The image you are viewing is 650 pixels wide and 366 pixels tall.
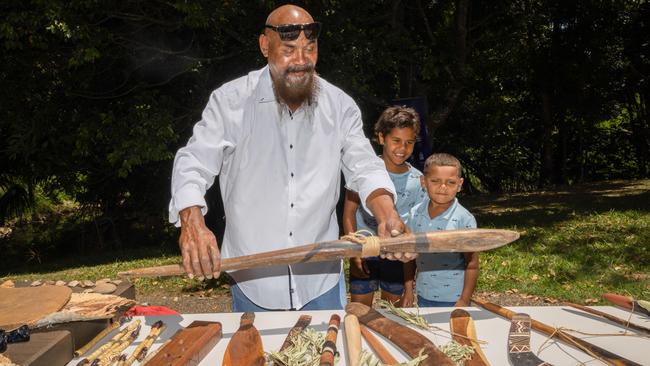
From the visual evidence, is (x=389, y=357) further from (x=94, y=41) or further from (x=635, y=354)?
(x=94, y=41)

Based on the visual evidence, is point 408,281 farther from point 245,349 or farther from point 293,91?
point 245,349

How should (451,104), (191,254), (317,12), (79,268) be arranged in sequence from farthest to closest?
(451,104)
(79,268)
(317,12)
(191,254)

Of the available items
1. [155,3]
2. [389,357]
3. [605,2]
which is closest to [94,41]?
[155,3]

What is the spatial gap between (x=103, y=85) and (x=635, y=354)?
31.1ft

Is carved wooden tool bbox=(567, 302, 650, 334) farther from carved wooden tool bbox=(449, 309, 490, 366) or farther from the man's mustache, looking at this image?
the man's mustache

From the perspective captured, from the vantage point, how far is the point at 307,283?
9.21 ft

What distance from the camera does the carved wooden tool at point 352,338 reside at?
6.48 ft

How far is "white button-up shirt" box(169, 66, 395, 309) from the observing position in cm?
270

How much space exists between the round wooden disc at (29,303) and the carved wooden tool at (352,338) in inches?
43.1

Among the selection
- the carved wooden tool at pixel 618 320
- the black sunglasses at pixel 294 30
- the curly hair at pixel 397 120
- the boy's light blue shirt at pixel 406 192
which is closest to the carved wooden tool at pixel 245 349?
the black sunglasses at pixel 294 30

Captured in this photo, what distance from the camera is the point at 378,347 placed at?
6.91ft

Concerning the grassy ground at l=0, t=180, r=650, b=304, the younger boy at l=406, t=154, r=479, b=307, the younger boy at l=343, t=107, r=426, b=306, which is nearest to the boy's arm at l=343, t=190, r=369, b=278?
the younger boy at l=343, t=107, r=426, b=306

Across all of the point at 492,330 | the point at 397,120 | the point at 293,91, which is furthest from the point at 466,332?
the point at 397,120

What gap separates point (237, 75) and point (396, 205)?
630 centimetres
